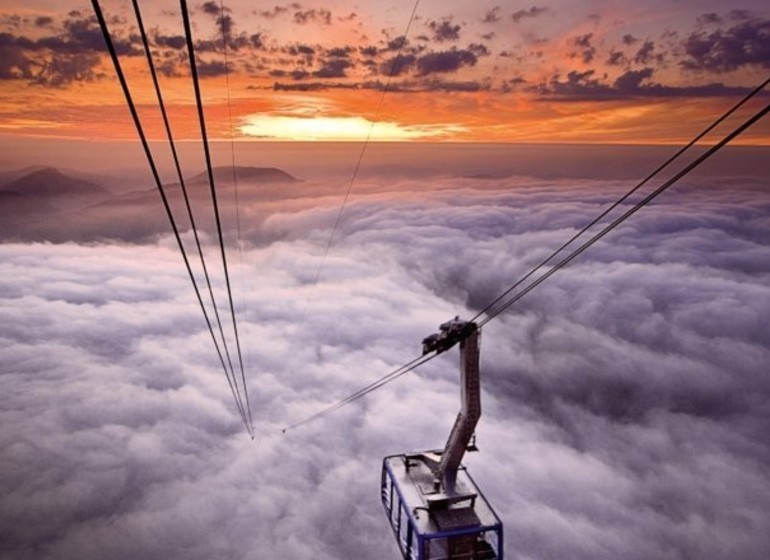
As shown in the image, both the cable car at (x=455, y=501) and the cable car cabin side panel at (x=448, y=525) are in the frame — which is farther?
the cable car at (x=455, y=501)

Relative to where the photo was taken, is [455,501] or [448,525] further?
[455,501]

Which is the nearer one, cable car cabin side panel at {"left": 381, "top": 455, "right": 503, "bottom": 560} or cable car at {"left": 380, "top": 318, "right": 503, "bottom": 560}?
cable car cabin side panel at {"left": 381, "top": 455, "right": 503, "bottom": 560}

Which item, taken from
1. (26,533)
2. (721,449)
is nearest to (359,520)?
(26,533)

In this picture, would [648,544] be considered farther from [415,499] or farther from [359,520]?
[415,499]

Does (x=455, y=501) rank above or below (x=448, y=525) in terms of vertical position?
above

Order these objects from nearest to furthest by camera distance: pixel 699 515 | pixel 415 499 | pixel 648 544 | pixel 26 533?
1. pixel 415 499
2. pixel 26 533
3. pixel 648 544
4. pixel 699 515
